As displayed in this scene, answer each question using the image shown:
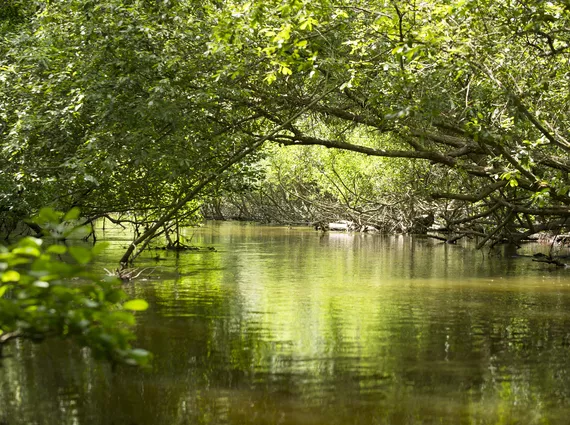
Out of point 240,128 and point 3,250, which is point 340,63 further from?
point 3,250

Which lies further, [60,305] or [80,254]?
[60,305]

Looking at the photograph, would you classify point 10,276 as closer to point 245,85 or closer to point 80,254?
point 80,254

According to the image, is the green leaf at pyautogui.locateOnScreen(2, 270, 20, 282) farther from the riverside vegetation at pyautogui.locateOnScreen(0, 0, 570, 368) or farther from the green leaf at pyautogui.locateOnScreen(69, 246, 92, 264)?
the riverside vegetation at pyautogui.locateOnScreen(0, 0, 570, 368)

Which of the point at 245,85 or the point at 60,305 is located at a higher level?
the point at 245,85

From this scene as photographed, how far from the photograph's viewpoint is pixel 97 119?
15648 mm

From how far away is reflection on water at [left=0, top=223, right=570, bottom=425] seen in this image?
7098 mm

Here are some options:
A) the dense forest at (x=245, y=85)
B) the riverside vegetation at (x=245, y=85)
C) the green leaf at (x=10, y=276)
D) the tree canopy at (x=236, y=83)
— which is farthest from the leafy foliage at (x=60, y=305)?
the tree canopy at (x=236, y=83)

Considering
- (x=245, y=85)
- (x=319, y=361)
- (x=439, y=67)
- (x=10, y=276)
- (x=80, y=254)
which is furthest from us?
(x=245, y=85)

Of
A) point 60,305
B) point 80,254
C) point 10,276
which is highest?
point 80,254

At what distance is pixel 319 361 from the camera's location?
358 inches

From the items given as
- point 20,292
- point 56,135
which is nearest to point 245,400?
point 20,292

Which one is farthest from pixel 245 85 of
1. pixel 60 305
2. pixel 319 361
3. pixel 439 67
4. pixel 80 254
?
pixel 80 254

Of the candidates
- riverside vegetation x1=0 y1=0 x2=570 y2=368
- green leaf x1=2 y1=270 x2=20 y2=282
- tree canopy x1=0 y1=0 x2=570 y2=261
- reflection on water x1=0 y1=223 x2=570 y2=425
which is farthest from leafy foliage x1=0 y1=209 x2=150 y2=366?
tree canopy x1=0 y1=0 x2=570 y2=261

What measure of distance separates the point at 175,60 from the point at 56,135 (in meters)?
3.67
